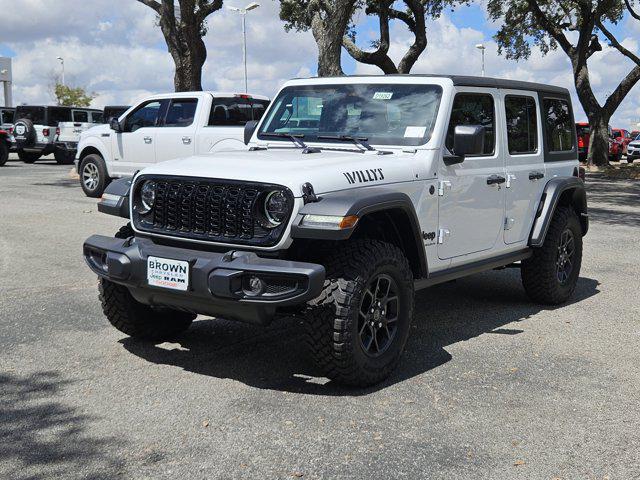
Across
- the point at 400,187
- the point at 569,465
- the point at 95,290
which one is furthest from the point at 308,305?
the point at 95,290

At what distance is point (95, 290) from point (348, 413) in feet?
12.3

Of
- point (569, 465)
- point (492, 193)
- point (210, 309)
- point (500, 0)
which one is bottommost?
point (569, 465)

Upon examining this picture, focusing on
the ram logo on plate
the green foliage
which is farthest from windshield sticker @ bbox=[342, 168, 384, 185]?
the green foliage

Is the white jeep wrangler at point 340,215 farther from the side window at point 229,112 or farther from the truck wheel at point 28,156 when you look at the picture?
the truck wheel at point 28,156

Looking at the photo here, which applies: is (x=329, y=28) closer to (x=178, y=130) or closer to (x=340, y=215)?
(x=178, y=130)

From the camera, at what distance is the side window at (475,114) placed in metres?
5.81

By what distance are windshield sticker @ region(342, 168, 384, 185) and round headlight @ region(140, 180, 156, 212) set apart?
1.23m

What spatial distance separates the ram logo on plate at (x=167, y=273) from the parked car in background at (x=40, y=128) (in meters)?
22.6

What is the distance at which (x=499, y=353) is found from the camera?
5.70m

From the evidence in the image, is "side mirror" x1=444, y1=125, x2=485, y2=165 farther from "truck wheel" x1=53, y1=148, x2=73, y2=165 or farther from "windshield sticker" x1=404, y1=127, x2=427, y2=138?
"truck wheel" x1=53, y1=148, x2=73, y2=165

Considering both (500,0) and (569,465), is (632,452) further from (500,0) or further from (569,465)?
(500,0)

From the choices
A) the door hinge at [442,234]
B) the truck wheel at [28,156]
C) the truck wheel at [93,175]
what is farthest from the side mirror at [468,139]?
the truck wheel at [28,156]

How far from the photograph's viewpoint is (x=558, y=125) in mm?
7406

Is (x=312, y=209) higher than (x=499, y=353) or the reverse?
higher
